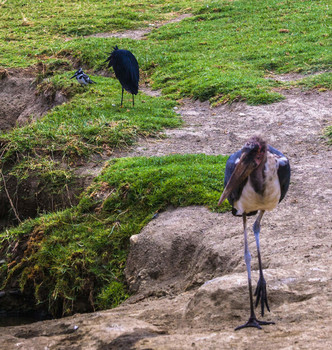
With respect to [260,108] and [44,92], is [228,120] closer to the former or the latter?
[260,108]

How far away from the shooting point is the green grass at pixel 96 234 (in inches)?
242

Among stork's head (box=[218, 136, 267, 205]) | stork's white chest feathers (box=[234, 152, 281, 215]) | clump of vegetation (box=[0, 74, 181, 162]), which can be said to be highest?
stork's head (box=[218, 136, 267, 205])

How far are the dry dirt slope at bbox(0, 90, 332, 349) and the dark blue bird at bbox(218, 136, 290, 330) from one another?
0.23 m

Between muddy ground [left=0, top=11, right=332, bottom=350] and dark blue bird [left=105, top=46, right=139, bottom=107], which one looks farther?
dark blue bird [left=105, top=46, right=139, bottom=107]

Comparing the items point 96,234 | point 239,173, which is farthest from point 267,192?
point 96,234

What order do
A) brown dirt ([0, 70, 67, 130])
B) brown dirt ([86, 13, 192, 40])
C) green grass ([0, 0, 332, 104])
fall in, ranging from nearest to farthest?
green grass ([0, 0, 332, 104]) < brown dirt ([0, 70, 67, 130]) < brown dirt ([86, 13, 192, 40])

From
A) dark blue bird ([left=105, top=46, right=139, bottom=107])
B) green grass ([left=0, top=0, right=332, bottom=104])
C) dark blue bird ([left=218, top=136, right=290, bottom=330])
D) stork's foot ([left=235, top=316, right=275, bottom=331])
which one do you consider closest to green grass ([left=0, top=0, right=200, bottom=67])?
green grass ([left=0, top=0, right=332, bottom=104])

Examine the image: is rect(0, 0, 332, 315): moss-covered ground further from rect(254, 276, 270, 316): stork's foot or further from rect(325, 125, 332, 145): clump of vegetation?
rect(254, 276, 270, 316): stork's foot

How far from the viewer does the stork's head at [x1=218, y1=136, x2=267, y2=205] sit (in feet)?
12.3

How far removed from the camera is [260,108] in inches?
387

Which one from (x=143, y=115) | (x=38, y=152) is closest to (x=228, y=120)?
(x=143, y=115)

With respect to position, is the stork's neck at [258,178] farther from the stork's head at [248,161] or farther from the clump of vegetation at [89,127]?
the clump of vegetation at [89,127]

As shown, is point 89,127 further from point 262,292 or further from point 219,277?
point 262,292

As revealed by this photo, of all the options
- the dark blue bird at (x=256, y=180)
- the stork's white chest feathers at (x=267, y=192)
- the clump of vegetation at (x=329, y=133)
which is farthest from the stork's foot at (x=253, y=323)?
the clump of vegetation at (x=329, y=133)
